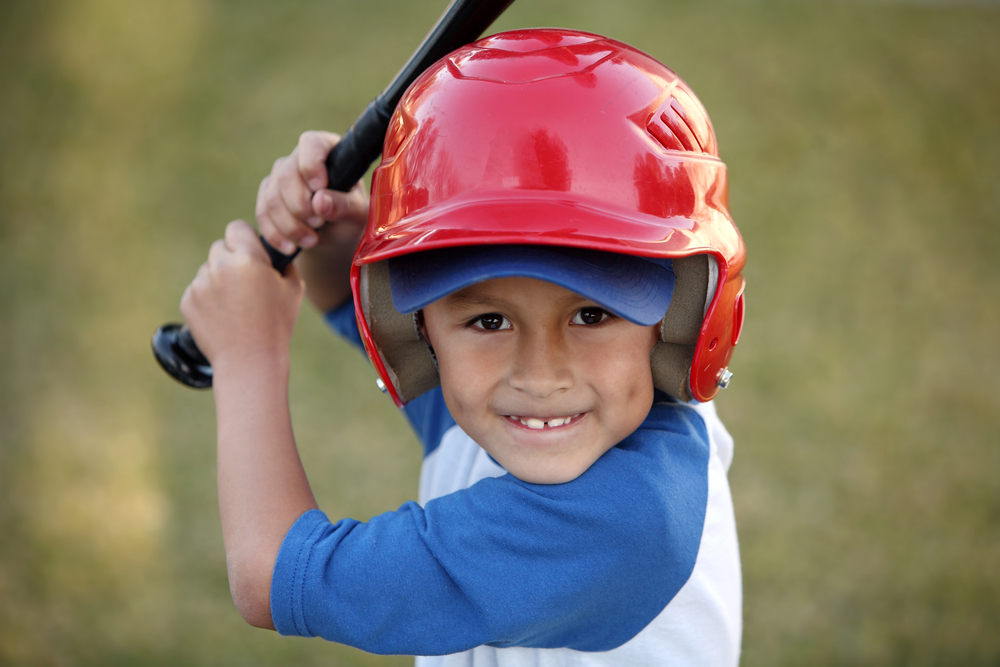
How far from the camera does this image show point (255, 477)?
1.23 metres

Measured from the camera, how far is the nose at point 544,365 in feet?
3.55

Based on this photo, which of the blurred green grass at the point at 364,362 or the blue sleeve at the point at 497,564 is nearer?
the blue sleeve at the point at 497,564

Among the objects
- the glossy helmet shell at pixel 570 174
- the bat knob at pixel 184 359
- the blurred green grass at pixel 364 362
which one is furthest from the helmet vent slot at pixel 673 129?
the blurred green grass at pixel 364 362

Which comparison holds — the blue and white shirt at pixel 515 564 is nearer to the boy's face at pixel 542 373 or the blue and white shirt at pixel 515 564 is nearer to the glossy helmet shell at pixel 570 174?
the boy's face at pixel 542 373

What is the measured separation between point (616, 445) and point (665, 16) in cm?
576

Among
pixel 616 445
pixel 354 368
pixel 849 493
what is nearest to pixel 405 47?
pixel 354 368

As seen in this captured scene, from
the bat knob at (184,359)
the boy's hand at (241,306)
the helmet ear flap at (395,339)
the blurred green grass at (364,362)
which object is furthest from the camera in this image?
the blurred green grass at (364,362)

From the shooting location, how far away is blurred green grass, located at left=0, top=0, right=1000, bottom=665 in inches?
123

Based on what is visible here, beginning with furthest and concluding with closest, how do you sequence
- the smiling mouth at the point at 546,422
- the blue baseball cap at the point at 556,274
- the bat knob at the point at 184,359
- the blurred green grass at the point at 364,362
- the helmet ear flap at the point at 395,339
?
the blurred green grass at the point at 364,362, the bat knob at the point at 184,359, the helmet ear flap at the point at 395,339, the smiling mouth at the point at 546,422, the blue baseball cap at the point at 556,274

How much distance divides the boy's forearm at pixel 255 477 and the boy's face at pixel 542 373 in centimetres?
29

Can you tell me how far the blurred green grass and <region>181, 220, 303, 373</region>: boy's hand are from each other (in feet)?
6.03

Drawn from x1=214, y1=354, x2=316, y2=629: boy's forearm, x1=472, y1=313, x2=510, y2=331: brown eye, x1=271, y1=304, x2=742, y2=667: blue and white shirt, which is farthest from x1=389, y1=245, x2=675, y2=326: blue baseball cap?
x1=214, y1=354, x2=316, y2=629: boy's forearm

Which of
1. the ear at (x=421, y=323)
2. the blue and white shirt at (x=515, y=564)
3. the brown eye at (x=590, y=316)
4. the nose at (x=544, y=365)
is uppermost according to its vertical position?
the ear at (x=421, y=323)

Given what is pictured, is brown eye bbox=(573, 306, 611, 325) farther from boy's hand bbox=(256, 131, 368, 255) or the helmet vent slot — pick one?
boy's hand bbox=(256, 131, 368, 255)
